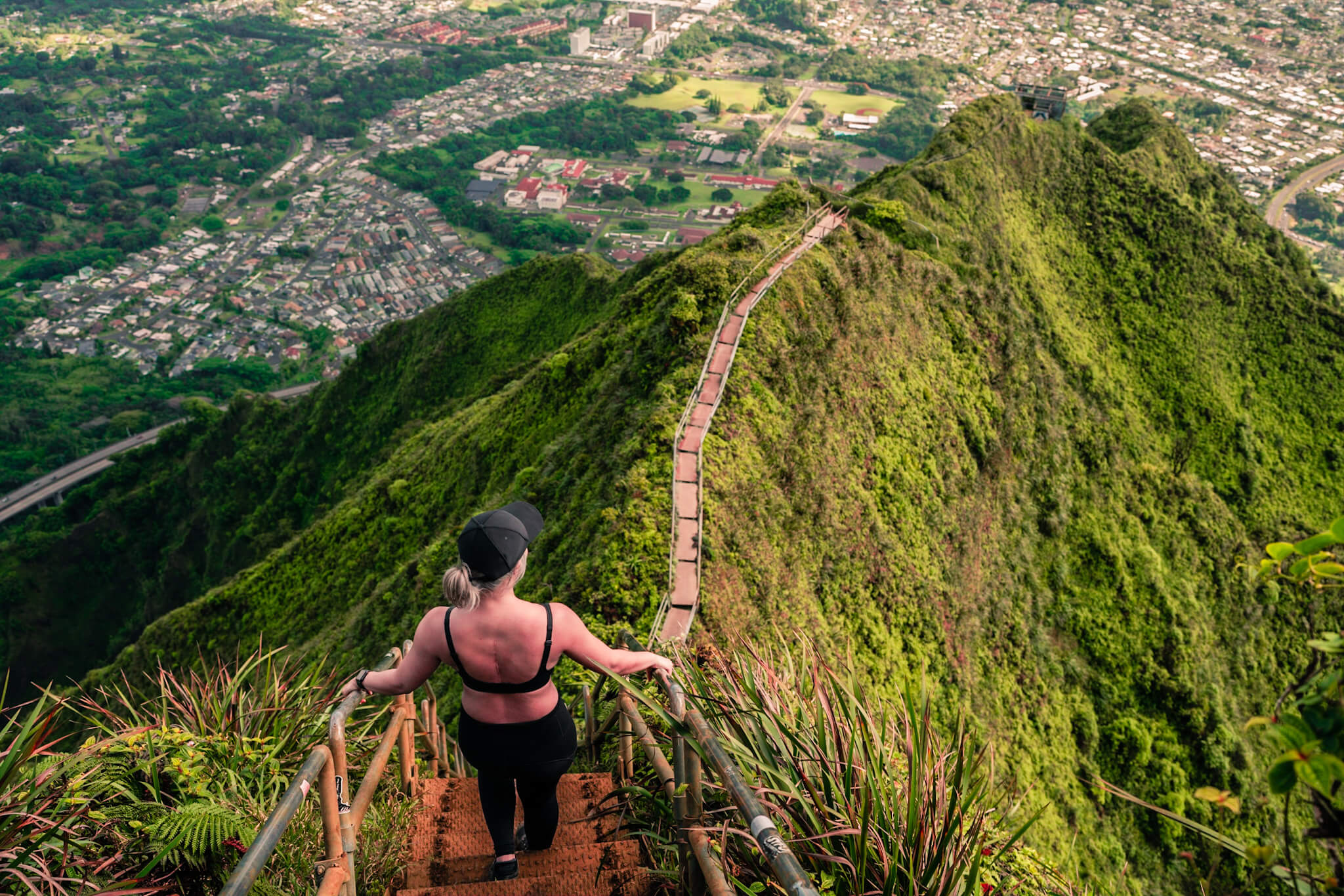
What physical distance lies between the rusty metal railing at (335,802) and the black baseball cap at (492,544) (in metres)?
0.97

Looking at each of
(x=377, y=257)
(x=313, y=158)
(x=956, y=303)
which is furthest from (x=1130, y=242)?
(x=313, y=158)

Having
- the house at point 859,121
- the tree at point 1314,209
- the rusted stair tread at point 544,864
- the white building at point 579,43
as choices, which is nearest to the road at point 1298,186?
the tree at point 1314,209

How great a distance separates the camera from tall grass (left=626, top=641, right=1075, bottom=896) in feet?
12.2

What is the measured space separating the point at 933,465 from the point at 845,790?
45.8ft

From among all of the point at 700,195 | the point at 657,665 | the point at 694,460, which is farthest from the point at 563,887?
the point at 700,195

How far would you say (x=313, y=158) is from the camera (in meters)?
119

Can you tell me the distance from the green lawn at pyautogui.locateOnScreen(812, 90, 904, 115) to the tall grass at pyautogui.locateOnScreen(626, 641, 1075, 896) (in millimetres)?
128464

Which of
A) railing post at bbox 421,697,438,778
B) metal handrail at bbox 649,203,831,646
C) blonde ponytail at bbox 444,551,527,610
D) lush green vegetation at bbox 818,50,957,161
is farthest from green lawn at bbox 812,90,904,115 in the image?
blonde ponytail at bbox 444,551,527,610

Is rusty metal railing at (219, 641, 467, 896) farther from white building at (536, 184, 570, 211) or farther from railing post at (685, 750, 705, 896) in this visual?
white building at (536, 184, 570, 211)

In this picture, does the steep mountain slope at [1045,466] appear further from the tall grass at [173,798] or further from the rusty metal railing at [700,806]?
the rusty metal railing at [700,806]

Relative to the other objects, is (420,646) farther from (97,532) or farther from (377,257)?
(377,257)

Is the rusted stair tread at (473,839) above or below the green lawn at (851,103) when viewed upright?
above

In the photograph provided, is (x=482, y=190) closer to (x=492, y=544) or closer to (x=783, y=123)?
(x=783, y=123)

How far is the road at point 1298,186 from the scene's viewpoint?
288 feet
